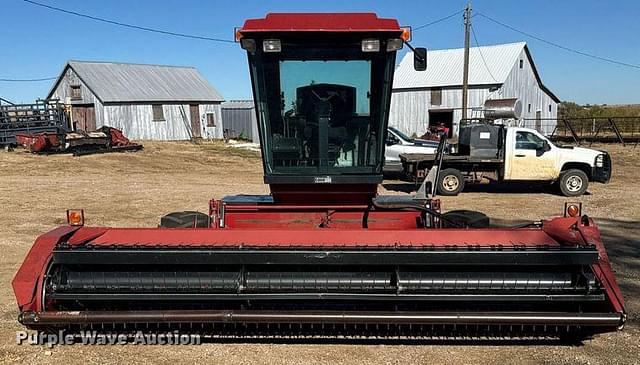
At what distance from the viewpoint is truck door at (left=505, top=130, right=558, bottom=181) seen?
14.0m

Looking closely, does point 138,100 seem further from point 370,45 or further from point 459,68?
point 370,45

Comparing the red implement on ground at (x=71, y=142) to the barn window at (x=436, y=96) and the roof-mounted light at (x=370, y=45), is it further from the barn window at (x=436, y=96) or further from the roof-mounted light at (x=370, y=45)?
the barn window at (x=436, y=96)

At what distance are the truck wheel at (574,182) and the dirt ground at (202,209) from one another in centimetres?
40

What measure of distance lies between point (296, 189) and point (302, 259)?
138 cm

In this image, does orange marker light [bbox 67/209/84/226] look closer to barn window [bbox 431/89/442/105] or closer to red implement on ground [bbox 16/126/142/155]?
red implement on ground [bbox 16/126/142/155]

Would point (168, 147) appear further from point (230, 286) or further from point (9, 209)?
point (230, 286)

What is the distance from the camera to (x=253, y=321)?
3.88 meters

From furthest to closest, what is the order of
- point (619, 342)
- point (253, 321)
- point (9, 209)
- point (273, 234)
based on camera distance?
point (9, 209) → point (619, 342) → point (273, 234) → point (253, 321)

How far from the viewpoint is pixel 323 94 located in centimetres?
488

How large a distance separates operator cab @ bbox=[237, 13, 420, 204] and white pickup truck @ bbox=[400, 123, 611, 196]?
9586 millimetres

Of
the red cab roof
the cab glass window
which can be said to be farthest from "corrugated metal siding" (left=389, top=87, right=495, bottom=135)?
the red cab roof

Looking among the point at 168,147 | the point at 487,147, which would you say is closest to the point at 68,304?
the point at 487,147

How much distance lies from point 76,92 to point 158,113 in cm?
522

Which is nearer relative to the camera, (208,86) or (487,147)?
(487,147)
